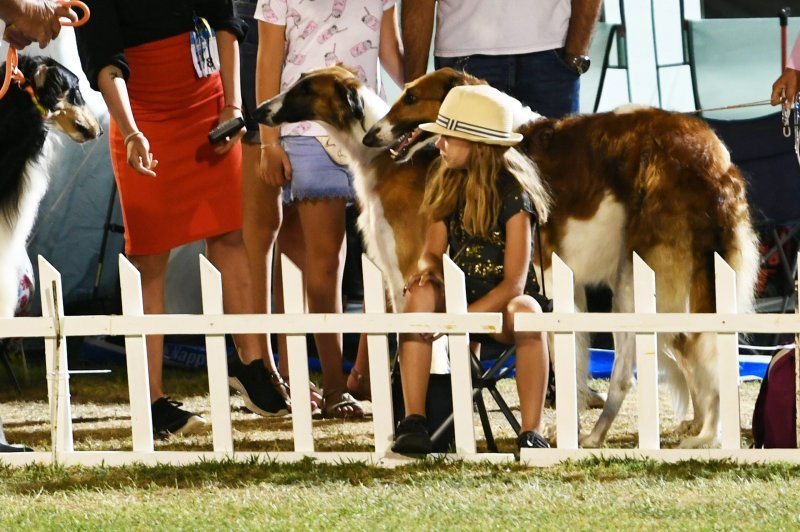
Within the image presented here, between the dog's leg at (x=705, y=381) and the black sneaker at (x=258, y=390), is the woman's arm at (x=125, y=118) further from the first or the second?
the dog's leg at (x=705, y=381)

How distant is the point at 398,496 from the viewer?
324cm

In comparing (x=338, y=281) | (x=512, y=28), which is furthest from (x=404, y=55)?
(x=338, y=281)

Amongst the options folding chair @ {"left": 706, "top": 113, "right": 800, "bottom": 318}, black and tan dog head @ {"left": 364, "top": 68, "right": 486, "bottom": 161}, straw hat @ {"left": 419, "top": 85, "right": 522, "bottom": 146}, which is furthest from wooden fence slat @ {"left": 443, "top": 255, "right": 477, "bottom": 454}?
folding chair @ {"left": 706, "top": 113, "right": 800, "bottom": 318}

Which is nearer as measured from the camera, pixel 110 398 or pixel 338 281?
pixel 338 281

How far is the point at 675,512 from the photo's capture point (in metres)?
3.01

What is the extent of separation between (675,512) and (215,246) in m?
2.23

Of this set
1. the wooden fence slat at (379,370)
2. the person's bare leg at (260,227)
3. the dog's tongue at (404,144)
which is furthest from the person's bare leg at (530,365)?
the person's bare leg at (260,227)

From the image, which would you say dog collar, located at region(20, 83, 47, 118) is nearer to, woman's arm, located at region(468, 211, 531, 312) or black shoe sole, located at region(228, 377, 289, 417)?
black shoe sole, located at region(228, 377, 289, 417)

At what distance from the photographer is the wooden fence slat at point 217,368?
378cm

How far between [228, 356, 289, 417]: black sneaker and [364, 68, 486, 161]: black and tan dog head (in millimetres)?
975

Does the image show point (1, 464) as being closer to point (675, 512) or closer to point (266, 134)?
point (266, 134)

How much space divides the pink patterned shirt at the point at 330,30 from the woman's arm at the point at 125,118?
0.73 meters

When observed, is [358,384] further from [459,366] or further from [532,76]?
[459,366]

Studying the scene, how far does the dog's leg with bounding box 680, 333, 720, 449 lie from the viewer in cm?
394
